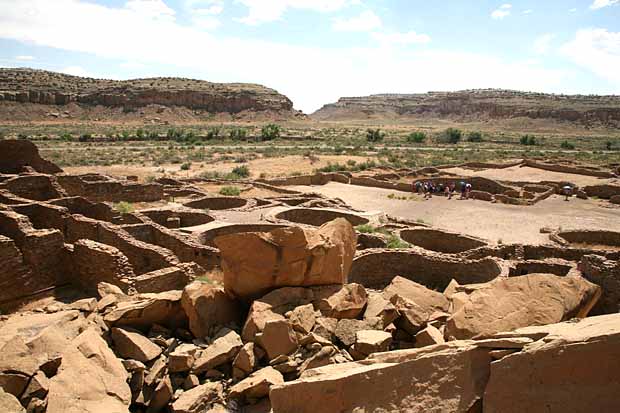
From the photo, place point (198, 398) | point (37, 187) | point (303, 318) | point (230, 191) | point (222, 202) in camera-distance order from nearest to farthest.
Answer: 1. point (198, 398)
2. point (303, 318)
3. point (37, 187)
4. point (222, 202)
5. point (230, 191)

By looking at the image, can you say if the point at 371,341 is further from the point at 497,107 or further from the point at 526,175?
the point at 497,107

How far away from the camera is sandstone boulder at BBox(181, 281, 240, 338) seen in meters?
7.01

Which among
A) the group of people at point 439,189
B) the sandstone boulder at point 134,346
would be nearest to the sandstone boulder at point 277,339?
the sandstone boulder at point 134,346

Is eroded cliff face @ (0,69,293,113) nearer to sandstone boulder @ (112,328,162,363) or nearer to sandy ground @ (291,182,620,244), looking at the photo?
sandy ground @ (291,182,620,244)

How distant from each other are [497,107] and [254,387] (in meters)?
143

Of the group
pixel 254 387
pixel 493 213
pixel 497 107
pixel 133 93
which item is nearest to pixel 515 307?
pixel 254 387

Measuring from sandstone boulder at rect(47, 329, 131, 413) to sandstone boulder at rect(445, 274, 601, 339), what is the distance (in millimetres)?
4408

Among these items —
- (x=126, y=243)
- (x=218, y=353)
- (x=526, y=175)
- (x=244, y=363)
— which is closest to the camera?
(x=244, y=363)

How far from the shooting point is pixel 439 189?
32.9 m

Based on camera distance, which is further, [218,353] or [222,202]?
[222,202]

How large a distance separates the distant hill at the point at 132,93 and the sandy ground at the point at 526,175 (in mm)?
79944

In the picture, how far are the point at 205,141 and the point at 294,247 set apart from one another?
6089 cm

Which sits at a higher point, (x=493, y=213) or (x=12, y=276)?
(x=493, y=213)

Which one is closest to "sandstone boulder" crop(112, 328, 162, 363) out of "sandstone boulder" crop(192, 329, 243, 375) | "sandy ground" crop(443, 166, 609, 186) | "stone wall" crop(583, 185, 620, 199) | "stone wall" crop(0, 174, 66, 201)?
"sandstone boulder" crop(192, 329, 243, 375)
